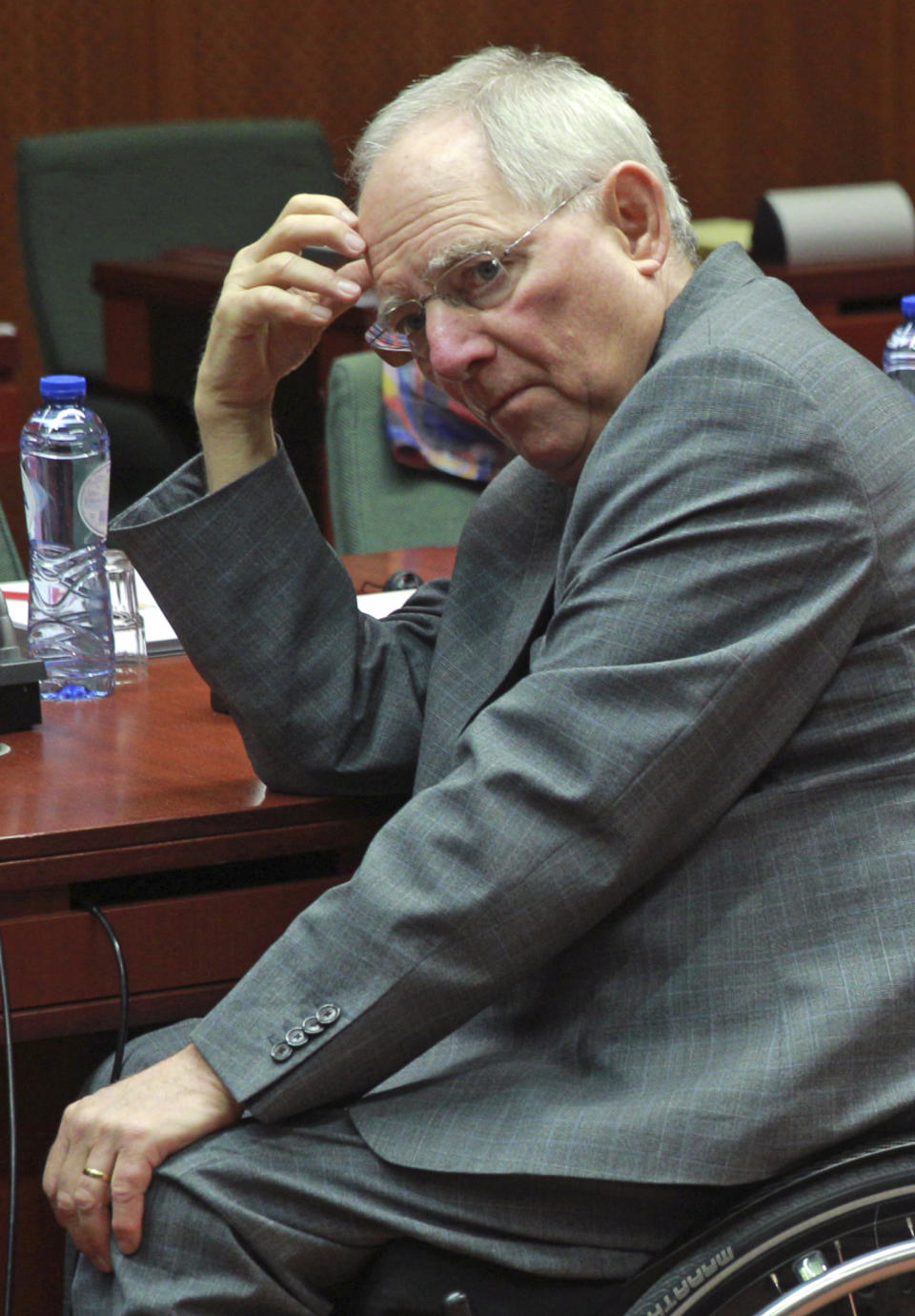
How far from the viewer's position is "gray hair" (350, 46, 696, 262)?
4.59 feet

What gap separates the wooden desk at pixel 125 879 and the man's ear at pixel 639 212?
0.51 metres

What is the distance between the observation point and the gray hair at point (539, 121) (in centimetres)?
140

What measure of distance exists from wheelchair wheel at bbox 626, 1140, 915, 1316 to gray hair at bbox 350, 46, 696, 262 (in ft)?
2.43

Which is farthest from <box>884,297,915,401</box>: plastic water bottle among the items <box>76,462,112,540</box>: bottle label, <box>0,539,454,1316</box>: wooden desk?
<box>0,539,454,1316</box>: wooden desk

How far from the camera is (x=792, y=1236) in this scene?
1153mm

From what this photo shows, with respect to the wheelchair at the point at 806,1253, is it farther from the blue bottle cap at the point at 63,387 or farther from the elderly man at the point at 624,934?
the blue bottle cap at the point at 63,387

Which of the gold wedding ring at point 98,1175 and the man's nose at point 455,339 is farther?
the man's nose at point 455,339

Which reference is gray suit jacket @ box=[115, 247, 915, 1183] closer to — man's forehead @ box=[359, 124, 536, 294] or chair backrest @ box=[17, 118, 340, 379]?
man's forehead @ box=[359, 124, 536, 294]

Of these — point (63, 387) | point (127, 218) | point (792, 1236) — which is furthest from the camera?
point (127, 218)

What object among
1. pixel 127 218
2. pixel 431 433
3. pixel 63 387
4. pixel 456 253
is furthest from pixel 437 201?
pixel 127 218

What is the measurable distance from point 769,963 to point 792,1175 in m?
0.14

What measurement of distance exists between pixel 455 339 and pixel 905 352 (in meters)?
1.21

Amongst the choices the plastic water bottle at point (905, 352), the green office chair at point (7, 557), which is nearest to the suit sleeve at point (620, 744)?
the plastic water bottle at point (905, 352)

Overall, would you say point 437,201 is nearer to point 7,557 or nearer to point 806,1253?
point 806,1253
